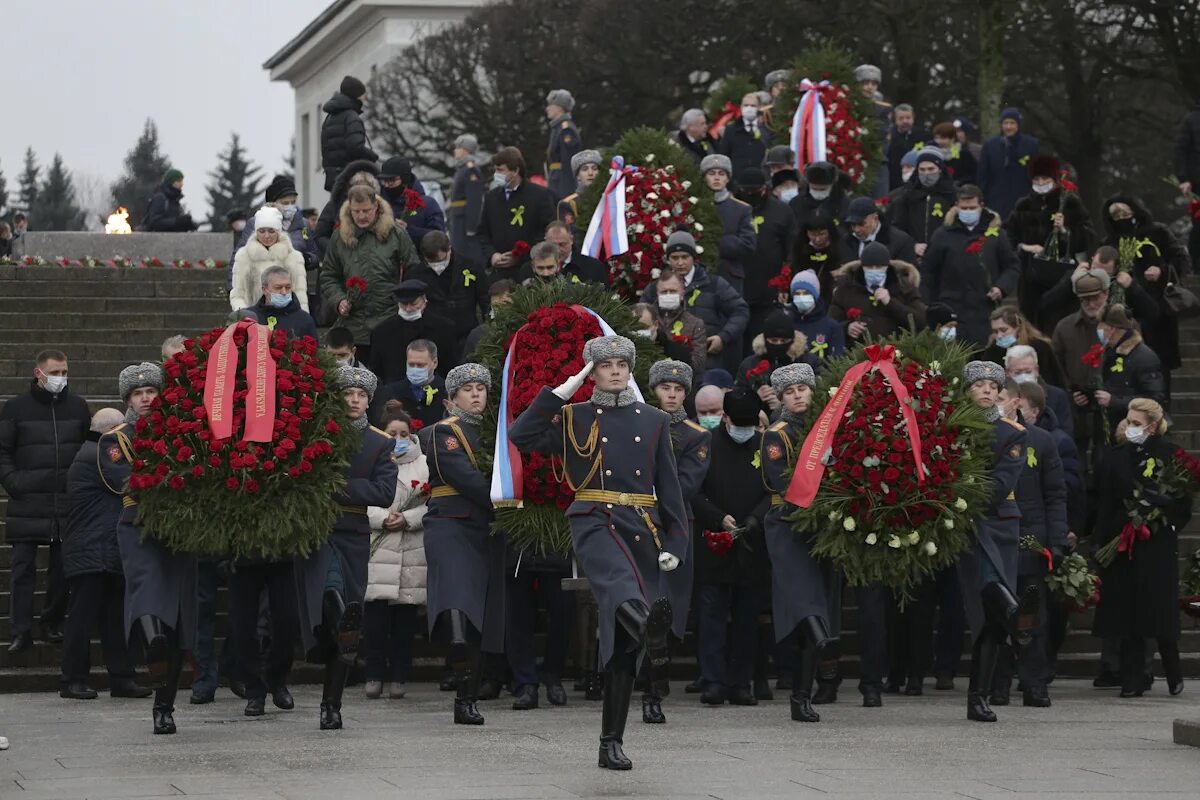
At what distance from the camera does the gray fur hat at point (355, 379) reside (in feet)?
46.9

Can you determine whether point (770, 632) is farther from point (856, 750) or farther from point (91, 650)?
point (91, 650)

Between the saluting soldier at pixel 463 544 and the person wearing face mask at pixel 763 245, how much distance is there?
6753 mm

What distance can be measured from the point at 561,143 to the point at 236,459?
36.8 ft

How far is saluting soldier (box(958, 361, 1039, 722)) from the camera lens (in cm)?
1423

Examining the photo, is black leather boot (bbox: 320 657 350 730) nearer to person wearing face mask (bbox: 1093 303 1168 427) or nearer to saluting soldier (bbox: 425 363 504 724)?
saluting soldier (bbox: 425 363 504 724)

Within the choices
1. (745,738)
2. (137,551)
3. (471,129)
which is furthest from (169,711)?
(471,129)

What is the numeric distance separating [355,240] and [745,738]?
8015 millimetres

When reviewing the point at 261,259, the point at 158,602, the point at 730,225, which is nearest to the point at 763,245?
the point at 730,225

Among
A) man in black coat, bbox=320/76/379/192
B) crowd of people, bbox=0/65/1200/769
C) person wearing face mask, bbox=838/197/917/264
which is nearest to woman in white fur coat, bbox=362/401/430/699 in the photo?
crowd of people, bbox=0/65/1200/769

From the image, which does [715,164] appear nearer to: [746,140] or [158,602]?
[746,140]

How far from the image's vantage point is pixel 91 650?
664 inches

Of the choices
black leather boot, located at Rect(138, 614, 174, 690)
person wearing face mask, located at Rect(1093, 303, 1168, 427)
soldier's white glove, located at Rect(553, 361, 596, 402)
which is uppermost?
person wearing face mask, located at Rect(1093, 303, 1168, 427)

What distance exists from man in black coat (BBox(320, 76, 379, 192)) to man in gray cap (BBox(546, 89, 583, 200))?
190 centimetres

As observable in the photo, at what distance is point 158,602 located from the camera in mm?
13602
